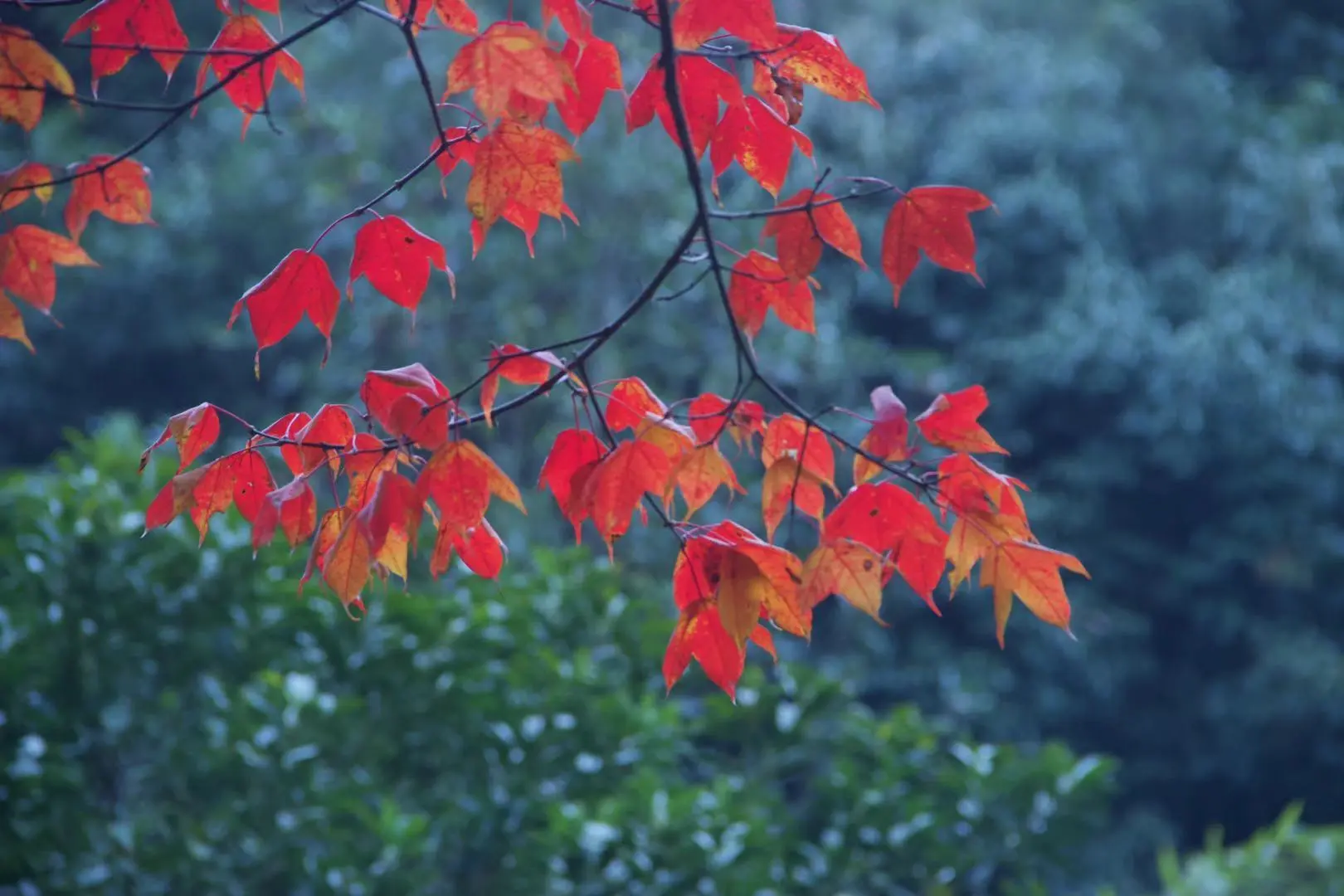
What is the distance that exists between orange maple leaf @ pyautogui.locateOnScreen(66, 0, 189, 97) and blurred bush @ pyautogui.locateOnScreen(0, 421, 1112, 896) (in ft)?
3.65

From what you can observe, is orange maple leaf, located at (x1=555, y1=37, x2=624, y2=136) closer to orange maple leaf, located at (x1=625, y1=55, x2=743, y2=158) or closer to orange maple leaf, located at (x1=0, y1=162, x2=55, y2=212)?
orange maple leaf, located at (x1=625, y1=55, x2=743, y2=158)

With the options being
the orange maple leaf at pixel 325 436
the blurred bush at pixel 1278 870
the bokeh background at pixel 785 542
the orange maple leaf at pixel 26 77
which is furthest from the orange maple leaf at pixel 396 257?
the blurred bush at pixel 1278 870

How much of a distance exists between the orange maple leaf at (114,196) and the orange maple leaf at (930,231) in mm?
792

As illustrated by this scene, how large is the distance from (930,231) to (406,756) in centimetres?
157

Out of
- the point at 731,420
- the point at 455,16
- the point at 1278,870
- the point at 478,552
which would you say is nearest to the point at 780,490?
the point at 731,420

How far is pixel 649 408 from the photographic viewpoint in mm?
1131

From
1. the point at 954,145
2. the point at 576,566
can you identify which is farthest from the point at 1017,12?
the point at 576,566

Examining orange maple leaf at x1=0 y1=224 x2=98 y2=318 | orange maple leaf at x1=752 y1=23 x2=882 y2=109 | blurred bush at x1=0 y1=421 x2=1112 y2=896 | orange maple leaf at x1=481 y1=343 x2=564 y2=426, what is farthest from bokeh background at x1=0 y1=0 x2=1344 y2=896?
orange maple leaf at x1=752 y1=23 x2=882 y2=109

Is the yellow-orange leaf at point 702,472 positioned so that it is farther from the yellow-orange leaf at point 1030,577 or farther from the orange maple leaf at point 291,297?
the orange maple leaf at point 291,297

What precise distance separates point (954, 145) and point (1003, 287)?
0.74 meters

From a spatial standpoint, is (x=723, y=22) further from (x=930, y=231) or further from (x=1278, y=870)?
(x=1278, y=870)

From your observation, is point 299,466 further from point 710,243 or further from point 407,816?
point 407,816

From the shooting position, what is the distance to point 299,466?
3.33 ft

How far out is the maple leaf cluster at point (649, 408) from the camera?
0.90 metres
